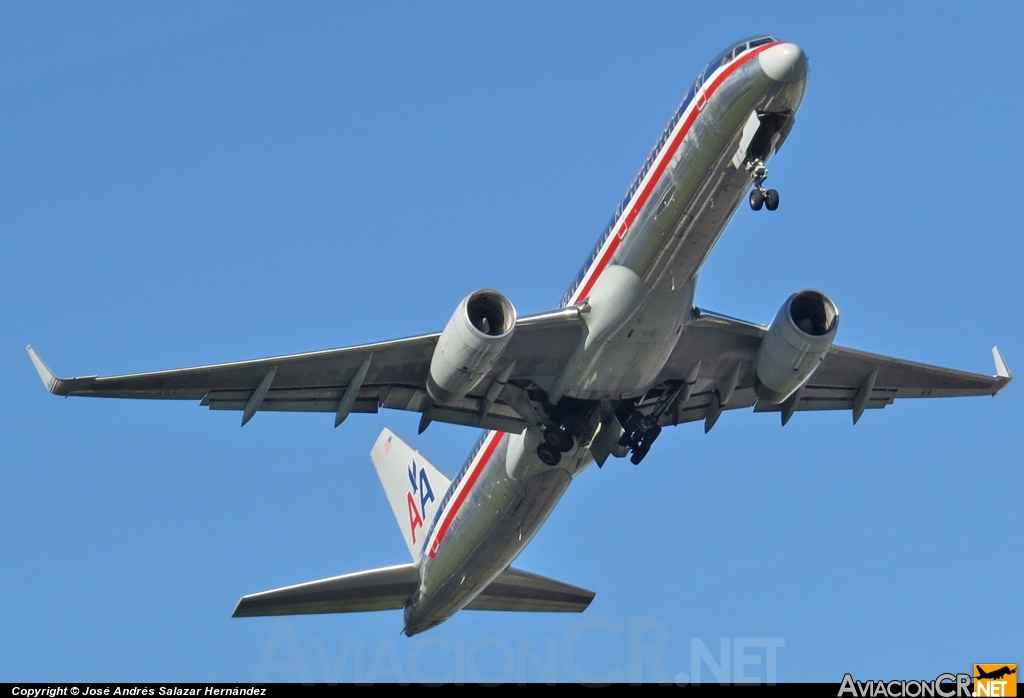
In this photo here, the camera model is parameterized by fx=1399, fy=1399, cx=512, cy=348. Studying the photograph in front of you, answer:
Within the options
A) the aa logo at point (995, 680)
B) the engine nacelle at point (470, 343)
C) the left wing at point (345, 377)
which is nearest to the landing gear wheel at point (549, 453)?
A: the left wing at point (345, 377)

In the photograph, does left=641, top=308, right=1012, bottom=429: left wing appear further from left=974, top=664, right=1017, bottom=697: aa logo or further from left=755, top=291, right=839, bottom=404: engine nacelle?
left=974, top=664, right=1017, bottom=697: aa logo

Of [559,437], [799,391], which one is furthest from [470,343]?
[799,391]

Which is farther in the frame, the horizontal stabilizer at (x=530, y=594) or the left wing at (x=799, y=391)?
the horizontal stabilizer at (x=530, y=594)

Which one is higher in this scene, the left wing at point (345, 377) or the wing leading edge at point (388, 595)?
the left wing at point (345, 377)

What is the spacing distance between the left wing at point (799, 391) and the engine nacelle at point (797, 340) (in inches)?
29.1

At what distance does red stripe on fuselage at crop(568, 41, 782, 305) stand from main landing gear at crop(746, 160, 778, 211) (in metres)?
1.66

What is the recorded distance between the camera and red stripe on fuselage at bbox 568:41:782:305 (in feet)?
89.1

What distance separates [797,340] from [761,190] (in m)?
5.10

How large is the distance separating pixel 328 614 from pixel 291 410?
6.96 meters

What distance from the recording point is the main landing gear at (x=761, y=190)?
87.6ft

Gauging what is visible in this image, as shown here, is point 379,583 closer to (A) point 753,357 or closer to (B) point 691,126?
(A) point 753,357

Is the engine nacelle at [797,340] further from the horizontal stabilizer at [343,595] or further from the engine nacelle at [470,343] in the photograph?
the horizontal stabilizer at [343,595]

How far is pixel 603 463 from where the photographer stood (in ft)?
108

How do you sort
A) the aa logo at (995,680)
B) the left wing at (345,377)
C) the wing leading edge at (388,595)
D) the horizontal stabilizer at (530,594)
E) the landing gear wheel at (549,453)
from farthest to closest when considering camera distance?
the horizontal stabilizer at (530,594)
the wing leading edge at (388,595)
the landing gear wheel at (549,453)
the left wing at (345,377)
the aa logo at (995,680)
